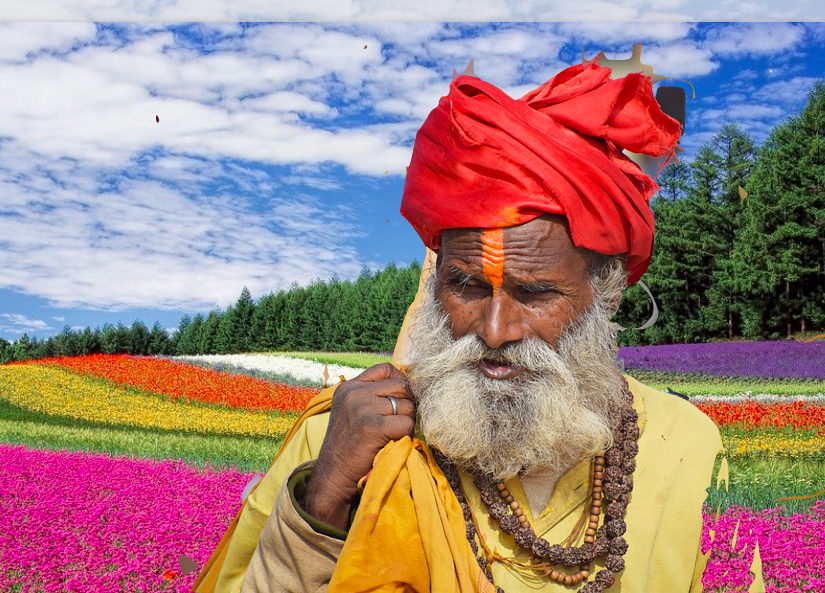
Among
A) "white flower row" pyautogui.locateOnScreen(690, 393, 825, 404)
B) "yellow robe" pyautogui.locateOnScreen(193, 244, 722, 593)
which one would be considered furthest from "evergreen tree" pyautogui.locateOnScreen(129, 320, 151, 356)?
"yellow robe" pyautogui.locateOnScreen(193, 244, 722, 593)

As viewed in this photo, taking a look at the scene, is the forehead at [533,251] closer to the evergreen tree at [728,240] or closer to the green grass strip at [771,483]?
the green grass strip at [771,483]

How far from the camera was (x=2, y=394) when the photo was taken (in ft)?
29.9

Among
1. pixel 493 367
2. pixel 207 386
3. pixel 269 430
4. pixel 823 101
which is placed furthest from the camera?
pixel 207 386

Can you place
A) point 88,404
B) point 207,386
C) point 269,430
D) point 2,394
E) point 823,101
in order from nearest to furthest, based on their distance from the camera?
point 823,101 → point 269,430 → point 2,394 → point 88,404 → point 207,386

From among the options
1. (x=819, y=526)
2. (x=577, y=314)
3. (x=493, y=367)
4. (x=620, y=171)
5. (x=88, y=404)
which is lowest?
(x=88, y=404)

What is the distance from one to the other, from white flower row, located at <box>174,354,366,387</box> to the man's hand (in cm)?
785

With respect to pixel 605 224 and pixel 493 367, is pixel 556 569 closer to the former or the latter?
pixel 493 367

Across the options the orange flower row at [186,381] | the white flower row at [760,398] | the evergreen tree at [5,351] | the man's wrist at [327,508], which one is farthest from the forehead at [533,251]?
the evergreen tree at [5,351]

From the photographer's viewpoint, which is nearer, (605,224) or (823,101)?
(605,224)

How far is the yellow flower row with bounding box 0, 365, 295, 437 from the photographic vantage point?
354 inches

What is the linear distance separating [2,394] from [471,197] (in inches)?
365

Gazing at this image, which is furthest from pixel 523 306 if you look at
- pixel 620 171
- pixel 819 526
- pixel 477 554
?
pixel 819 526

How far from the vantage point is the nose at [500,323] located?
5.60 feet

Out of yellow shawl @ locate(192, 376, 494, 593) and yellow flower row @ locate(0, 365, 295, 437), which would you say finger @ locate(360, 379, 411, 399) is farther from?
yellow flower row @ locate(0, 365, 295, 437)
